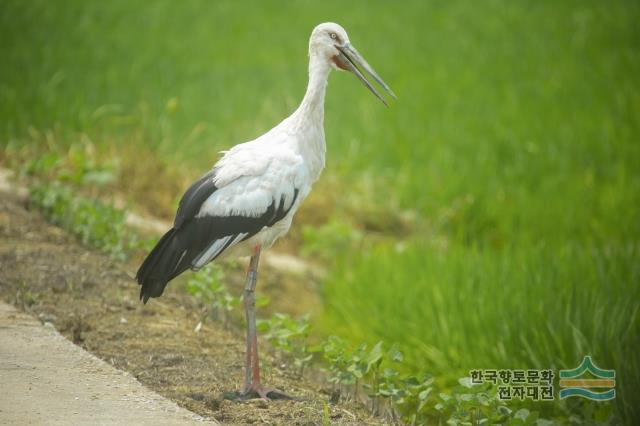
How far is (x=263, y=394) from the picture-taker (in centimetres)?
425

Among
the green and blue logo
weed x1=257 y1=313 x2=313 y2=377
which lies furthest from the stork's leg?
the green and blue logo

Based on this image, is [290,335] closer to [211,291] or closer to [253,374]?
[253,374]

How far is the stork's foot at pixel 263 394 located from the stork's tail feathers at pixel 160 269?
0.62 meters

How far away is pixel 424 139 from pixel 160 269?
21.0 ft

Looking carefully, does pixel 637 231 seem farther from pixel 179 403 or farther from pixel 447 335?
pixel 179 403

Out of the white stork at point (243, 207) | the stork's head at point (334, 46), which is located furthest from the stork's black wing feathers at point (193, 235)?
the stork's head at point (334, 46)

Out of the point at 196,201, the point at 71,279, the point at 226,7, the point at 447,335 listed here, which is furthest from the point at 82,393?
the point at 226,7

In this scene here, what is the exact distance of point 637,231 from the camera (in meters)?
8.48

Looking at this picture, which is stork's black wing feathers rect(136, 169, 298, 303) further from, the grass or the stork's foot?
the grass

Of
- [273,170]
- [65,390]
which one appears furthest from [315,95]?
[65,390]

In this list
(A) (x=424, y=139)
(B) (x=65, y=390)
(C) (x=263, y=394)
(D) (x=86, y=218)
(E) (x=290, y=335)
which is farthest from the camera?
(A) (x=424, y=139)

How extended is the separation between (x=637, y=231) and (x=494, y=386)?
4.58 meters

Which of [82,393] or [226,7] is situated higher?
[226,7]

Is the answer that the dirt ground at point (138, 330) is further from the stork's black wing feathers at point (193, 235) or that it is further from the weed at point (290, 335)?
the stork's black wing feathers at point (193, 235)
